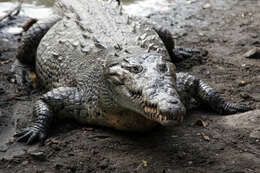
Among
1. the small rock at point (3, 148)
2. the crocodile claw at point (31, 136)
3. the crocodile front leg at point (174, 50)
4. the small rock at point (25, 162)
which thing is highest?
the crocodile front leg at point (174, 50)

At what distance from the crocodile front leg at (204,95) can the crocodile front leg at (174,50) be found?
4.58 feet

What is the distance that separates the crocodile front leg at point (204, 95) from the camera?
12.7ft

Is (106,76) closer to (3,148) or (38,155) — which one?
(38,155)

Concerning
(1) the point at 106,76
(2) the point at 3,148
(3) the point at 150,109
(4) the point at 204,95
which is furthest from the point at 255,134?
(2) the point at 3,148

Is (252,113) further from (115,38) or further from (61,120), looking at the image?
(61,120)

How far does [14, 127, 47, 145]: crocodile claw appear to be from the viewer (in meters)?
3.47

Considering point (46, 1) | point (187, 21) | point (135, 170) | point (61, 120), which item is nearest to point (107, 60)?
point (61, 120)

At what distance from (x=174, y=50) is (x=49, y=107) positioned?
2489mm

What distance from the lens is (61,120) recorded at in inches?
153

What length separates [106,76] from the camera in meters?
3.43

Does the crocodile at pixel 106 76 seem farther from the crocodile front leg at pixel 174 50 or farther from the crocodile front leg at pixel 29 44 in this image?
the crocodile front leg at pixel 174 50

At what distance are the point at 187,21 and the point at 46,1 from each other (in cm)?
333

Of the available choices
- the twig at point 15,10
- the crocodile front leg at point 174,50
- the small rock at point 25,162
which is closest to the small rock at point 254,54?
the crocodile front leg at point 174,50

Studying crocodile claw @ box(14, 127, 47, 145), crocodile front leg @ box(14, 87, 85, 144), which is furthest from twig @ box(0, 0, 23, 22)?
crocodile claw @ box(14, 127, 47, 145)
